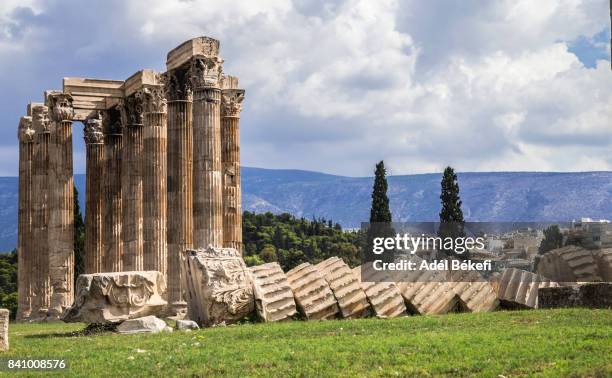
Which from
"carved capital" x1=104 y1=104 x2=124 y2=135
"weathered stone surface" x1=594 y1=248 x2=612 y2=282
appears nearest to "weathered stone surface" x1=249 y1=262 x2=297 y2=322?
"weathered stone surface" x1=594 y1=248 x2=612 y2=282

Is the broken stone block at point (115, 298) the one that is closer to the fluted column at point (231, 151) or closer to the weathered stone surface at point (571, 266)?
the weathered stone surface at point (571, 266)

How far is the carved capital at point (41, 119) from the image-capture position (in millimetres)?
50375

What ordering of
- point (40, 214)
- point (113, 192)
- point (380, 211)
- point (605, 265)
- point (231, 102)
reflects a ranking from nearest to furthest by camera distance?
point (605, 265) < point (231, 102) < point (113, 192) < point (40, 214) < point (380, 211)

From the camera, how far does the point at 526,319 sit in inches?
955

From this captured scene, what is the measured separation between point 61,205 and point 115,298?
2127 centimetres

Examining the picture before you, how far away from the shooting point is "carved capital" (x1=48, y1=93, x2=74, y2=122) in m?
48.5

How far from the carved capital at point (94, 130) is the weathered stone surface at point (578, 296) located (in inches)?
1106

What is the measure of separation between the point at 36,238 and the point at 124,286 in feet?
83.2

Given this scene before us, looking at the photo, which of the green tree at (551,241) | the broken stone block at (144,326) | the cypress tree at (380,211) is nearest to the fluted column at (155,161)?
the green tree at (551,241)

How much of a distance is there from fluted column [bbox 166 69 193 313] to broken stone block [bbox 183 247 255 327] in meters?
13.8

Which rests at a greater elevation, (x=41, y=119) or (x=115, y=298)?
(x=41, y=119)

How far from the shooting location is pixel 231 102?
4462cm

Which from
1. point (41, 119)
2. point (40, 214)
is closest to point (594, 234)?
point (41, 119)

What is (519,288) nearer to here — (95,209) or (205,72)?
(205,72)
